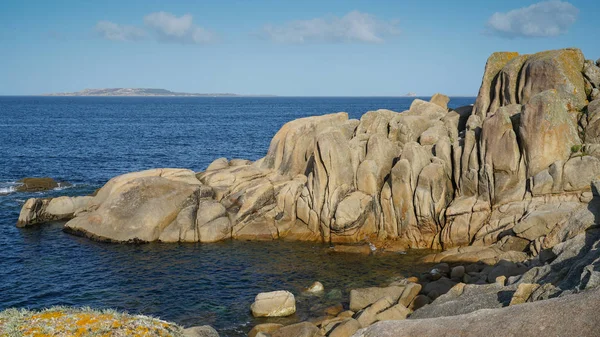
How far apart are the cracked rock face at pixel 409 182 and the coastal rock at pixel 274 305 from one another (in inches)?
491

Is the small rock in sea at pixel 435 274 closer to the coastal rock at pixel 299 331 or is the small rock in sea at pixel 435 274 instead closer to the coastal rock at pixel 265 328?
the coastal rock at pixel 299 331

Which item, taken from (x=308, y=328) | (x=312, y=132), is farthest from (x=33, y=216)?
(x=308, y=328)

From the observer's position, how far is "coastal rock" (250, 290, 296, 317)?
28.7m

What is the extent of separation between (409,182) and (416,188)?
70 cm

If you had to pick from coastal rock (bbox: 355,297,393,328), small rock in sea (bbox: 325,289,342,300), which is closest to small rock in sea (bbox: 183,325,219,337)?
coastal rock (bbox: 355,297,393,328)

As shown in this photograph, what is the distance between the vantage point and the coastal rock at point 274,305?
28688mm

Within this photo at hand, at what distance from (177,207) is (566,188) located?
2881 centimetres

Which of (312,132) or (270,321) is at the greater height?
(312,132)

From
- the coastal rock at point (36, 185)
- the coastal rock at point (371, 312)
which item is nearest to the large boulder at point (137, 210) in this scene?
the coastal rock at point (36, 185)

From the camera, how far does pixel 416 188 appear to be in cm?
4053

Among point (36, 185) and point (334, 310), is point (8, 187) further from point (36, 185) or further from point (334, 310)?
point (334, 310)

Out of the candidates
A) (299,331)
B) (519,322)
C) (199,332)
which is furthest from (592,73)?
(199,332)

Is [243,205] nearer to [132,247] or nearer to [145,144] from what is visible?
[132,247]

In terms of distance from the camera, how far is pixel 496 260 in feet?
109
